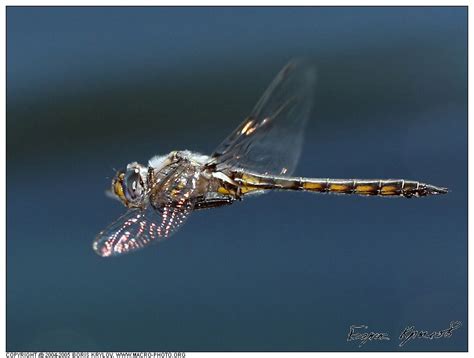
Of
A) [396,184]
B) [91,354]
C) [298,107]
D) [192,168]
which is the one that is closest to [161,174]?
[192,168]

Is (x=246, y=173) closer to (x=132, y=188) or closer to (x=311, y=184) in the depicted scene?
(x=311, y=184)

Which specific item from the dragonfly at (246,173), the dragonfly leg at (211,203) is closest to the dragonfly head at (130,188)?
the dragonfly at (246,173)

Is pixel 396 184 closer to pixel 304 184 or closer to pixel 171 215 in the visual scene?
pixel 304 184

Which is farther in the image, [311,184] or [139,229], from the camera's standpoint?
[311,184]

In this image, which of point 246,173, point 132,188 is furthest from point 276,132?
point 132,188

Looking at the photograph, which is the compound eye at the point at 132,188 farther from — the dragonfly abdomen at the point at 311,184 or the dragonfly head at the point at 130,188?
the dragonfly abdomen at the point at 311,184

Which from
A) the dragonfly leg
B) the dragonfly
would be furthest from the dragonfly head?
the dragonfly leg

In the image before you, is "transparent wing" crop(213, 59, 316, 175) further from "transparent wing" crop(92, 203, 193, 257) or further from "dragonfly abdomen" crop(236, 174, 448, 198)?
"transparent wing" crop(92, 203, 193, 257)

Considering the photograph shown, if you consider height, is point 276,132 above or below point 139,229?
above
